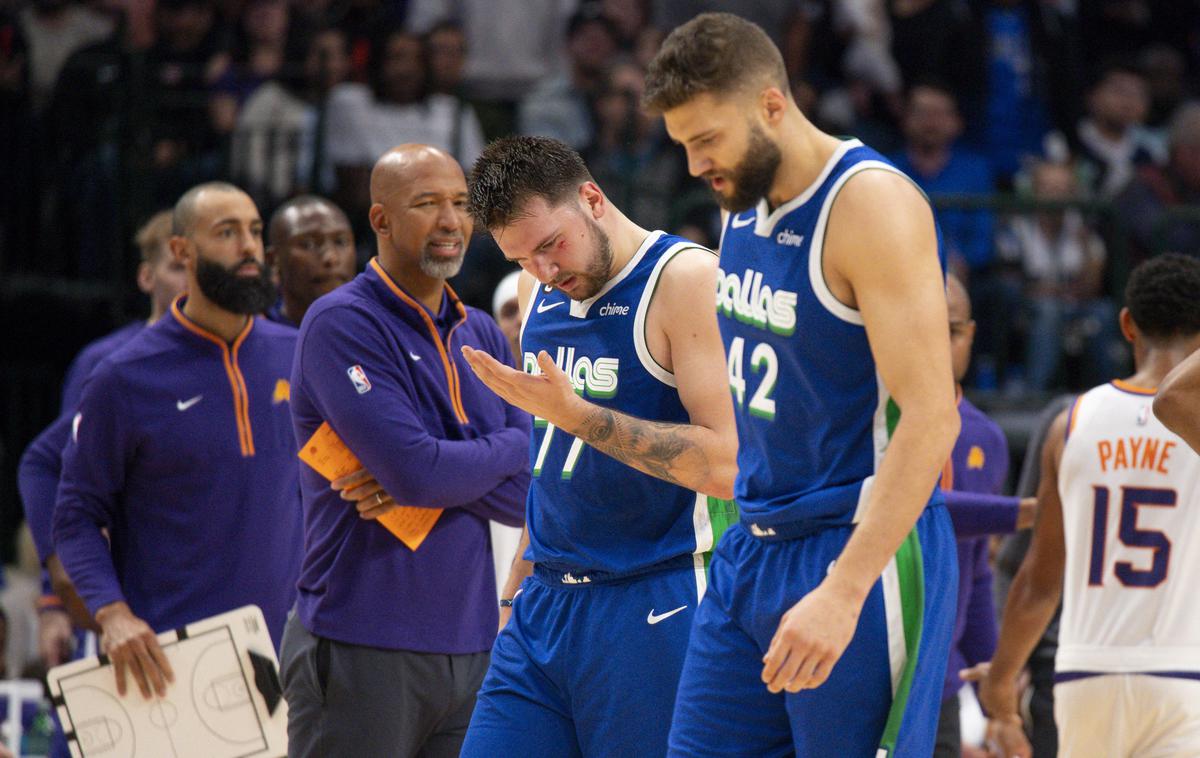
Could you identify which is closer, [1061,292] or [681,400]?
[681,400]

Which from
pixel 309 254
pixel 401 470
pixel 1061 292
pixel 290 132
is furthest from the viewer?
pixel 290 132

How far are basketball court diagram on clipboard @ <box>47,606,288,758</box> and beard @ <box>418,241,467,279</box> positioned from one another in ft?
4.02

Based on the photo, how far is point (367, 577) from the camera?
4816 millimetres

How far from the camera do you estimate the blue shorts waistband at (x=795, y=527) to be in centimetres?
351

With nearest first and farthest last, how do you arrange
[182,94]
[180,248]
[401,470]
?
[401,470], [180,248], [182,94]

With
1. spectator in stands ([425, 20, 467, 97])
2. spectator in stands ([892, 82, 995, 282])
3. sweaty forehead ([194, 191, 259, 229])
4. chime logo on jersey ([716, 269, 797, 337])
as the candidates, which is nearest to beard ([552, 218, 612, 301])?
chime logo on jersey ([716, 269, 797, 337])

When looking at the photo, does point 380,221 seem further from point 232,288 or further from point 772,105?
point 772,105

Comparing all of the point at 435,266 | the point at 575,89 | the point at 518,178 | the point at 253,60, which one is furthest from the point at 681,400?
the point at 253,60

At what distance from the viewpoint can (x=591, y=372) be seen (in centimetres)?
424

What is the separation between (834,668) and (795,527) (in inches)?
11.6

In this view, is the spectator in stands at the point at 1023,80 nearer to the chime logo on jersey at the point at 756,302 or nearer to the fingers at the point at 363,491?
the fingers at the point at 363,491

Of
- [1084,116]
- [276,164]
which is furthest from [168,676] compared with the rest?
[1084,116]

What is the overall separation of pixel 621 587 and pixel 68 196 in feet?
25.1

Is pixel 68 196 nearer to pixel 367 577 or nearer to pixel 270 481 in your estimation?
pixel 270 481
